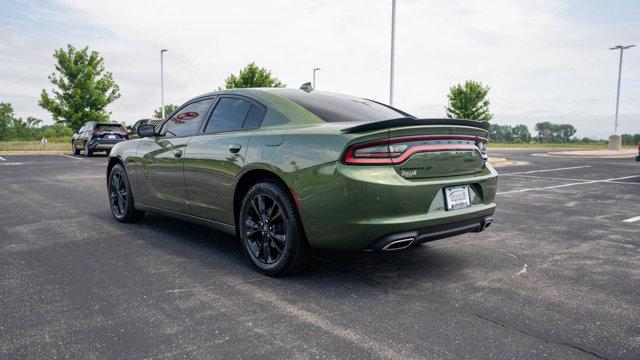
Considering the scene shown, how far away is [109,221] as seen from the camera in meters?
6.17

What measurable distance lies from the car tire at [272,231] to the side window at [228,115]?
2.49ft

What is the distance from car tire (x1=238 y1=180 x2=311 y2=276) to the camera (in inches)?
142

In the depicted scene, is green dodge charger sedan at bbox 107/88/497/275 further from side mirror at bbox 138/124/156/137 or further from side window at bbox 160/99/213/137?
side mirror at bbox 138/124/156/137

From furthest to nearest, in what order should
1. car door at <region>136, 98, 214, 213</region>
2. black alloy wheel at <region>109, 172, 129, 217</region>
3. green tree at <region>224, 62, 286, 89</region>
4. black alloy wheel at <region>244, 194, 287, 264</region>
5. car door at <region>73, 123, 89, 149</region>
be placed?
1. green tree at <region>224, 62, 286, 89</region>
2. car door at <region>73, 123, 89, 149</region>
3. black alloy wheel at <region>109, 172, 129, 217</region>
4. car door at <region>136, 98, 214, 213</region>
5. black alloy wheel at <region>244, 194, 287, 264</region>

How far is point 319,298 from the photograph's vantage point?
3361 millimetres

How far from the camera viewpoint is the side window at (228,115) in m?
4.33

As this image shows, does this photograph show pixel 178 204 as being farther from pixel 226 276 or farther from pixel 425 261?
pixel 425 261

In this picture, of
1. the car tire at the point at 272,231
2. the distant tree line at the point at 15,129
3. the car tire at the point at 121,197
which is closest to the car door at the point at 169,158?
the car tire at the point at 121,197

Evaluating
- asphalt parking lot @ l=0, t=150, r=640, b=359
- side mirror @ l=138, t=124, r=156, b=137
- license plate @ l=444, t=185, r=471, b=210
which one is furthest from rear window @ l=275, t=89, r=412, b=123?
side mirror @ l=138, t=124, r=156, b=137

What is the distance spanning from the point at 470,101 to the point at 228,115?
3533 cm

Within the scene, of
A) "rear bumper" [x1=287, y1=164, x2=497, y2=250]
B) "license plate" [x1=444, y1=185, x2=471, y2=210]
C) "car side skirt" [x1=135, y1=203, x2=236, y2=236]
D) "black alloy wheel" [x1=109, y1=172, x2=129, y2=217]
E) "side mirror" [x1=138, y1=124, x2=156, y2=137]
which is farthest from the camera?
"black alloy wheel" [x1=109, y1=172, x2=129, y2=217]

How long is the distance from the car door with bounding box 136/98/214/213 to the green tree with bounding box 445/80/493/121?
33.9 meters

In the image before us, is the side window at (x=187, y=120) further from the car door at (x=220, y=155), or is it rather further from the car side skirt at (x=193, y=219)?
the car side skirt at (x=193, y=219)

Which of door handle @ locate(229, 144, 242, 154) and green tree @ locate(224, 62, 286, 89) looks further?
green tree @ locate(224, 62, 286, 89)
